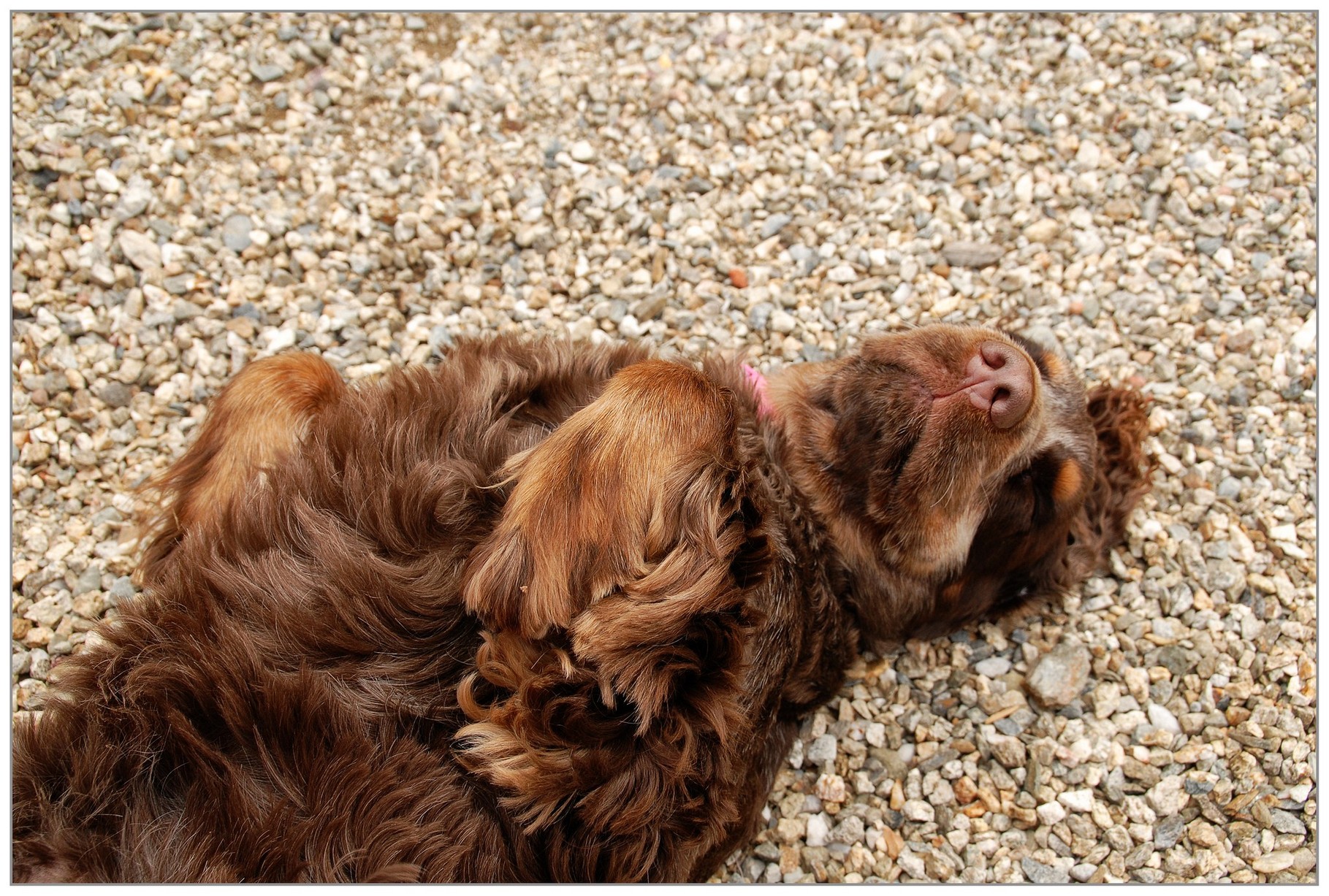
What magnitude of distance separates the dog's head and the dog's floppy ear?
2.24 feet

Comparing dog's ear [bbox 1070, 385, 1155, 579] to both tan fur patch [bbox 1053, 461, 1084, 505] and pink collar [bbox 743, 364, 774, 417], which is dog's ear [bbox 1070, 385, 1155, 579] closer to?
tan fur patch [bbox 1053, 461, 1084, 505]

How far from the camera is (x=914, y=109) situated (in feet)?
15.9

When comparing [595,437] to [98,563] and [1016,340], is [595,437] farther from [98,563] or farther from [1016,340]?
[98,563]

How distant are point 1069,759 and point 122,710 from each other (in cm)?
319

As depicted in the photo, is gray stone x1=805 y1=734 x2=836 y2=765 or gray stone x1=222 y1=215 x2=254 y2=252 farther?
gray stone x1=222 y1=215 x2=254 y2=252

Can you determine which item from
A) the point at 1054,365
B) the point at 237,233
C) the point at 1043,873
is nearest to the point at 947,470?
the point at 1054,365

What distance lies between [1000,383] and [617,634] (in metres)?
1.46

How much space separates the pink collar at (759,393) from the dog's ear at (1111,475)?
4.41ft

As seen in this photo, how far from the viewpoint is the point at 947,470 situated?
10.3 ft

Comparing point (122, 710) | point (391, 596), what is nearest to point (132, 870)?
point (122, 710)

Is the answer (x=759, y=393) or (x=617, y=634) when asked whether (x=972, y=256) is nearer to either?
(x=759, y=393)

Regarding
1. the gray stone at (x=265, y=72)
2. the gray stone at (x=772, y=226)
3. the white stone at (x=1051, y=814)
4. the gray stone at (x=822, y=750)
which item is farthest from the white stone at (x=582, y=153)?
the white stone at (x=1051, y=814)

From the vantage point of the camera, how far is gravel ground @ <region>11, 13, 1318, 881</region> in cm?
359

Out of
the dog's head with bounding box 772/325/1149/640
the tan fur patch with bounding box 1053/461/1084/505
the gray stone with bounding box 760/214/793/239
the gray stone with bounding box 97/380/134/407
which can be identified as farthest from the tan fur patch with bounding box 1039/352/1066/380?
the gray stone with bounding box 97/380/134/407
